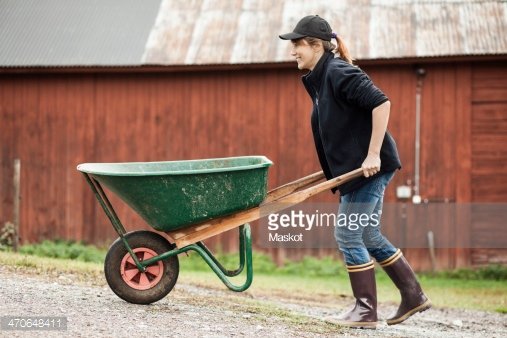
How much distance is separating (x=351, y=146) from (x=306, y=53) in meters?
0.69

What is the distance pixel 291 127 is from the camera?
1263 cm

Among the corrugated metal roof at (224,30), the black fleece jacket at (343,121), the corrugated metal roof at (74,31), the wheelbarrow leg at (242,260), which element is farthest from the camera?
the corrugated metal roof at (74,31)

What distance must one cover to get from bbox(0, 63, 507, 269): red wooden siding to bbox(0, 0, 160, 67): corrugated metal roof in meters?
0.36

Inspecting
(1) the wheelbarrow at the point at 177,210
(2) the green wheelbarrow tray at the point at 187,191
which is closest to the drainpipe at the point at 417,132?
(1) the wheelbarrow at the point at 177,210

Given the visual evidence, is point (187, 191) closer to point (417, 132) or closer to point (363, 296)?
point (363, 296)

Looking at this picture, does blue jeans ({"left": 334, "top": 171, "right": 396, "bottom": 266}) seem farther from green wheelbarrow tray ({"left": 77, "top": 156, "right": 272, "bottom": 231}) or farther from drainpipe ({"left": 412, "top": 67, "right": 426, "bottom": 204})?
drainpipe ({"left": 412, "top": 67, "right": 426, "bottom": 204})

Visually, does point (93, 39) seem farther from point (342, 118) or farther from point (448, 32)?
point (342, 118)

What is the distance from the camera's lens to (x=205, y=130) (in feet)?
42.3

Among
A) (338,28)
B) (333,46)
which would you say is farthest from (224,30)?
(333,46)

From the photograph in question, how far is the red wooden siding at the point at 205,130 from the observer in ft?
40.0

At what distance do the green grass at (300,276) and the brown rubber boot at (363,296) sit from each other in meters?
2.69

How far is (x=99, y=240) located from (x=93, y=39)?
9.54ft
